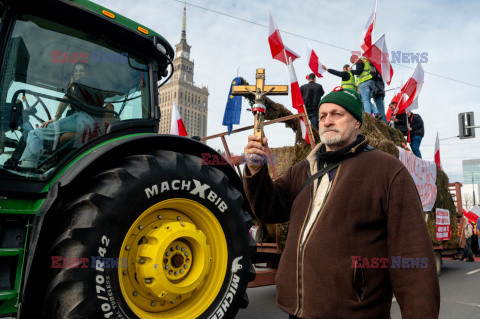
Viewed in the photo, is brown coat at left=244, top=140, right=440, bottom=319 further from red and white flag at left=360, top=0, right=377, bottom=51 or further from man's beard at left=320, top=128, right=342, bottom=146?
red and white flag at left=360, top=0, right=377, bottom=51

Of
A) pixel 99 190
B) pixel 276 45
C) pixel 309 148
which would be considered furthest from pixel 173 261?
pixel 276 45

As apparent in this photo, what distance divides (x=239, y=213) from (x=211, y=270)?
52 cm

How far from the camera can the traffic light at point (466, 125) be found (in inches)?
547

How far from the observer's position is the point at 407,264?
1.59 metres

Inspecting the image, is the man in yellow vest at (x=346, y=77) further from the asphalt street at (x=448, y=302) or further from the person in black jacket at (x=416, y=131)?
the asphalt street at (x=448, y=302)

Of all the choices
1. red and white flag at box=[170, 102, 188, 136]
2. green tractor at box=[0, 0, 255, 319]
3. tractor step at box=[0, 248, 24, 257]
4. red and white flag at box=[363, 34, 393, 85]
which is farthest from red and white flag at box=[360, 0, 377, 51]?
tractor step at box=[0, 248, 24, 257]

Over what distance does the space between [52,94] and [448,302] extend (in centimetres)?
588

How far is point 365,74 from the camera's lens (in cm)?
797

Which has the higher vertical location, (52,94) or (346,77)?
(346,77)

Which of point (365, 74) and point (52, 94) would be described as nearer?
point (52, 94)

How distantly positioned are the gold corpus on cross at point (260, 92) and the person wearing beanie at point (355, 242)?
0.28ft

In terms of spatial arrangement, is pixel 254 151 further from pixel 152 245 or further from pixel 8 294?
pixel 8 294

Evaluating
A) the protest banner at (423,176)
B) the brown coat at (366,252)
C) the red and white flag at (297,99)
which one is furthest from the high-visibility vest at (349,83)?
the brown coat at (366,252)

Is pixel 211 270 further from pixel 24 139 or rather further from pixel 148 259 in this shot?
pixel 24 139
